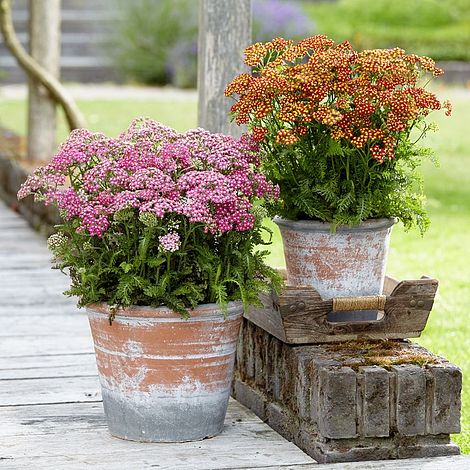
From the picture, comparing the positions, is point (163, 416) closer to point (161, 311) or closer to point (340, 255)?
point (161, 311)

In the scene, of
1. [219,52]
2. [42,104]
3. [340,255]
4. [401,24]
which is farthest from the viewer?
[401,24]

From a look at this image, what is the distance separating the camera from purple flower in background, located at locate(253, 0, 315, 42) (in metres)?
17.9

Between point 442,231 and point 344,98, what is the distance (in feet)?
14.6

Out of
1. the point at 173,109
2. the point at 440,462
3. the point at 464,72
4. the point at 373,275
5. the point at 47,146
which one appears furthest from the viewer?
the point at 464,72

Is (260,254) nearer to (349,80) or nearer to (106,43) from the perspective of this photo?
(349,80)

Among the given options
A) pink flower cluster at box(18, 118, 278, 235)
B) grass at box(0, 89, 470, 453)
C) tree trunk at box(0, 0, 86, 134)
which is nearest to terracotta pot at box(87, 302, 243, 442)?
pink flower cluster at box(18, 118, 278, 235)

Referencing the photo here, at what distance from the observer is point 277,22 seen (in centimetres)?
1814

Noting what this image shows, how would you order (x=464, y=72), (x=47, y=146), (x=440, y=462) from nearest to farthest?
(x=440, y=462)
(x=47, y=146)
(x=464, y=72)

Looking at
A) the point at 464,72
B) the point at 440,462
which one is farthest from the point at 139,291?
the point at 464,72

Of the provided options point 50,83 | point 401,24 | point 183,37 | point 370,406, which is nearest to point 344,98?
point 370,406

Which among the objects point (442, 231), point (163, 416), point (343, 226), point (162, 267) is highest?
point (343, 226)

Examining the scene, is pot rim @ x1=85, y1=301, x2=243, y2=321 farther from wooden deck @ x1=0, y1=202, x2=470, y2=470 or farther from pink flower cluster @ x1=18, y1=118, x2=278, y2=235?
wooden deck @ x1=0, y1=202, x2=470, y2=470

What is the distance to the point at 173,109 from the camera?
46.5 ft

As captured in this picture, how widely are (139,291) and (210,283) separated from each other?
8.2 inches
